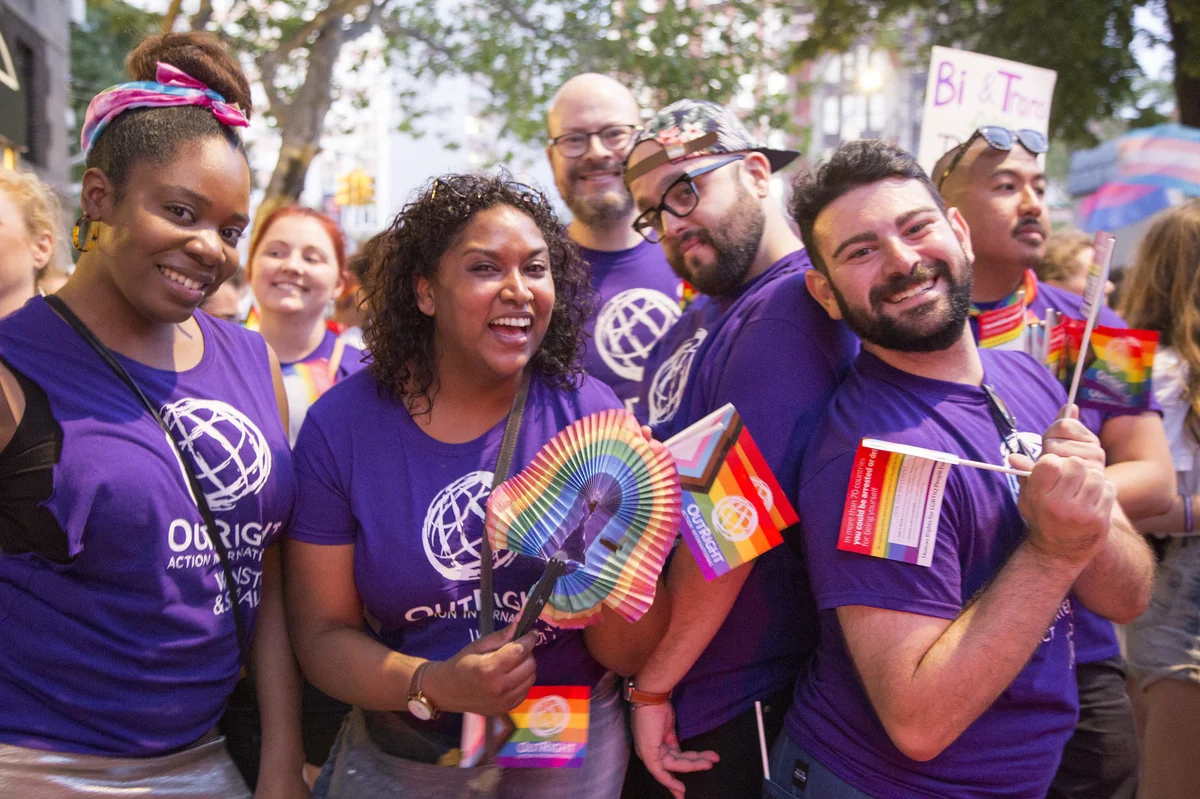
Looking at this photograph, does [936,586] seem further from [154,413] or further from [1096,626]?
[154,413]

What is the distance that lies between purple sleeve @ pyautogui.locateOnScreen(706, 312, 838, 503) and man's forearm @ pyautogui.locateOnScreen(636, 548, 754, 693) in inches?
11.3

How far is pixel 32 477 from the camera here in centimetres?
193

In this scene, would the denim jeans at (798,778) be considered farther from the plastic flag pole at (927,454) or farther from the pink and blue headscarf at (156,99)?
the pink and blue headscarf at (156,99)

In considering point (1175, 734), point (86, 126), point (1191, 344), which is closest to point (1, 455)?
point (86, 126)

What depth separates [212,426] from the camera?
2.21 meters

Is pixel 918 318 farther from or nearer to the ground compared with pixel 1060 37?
nearer to the ground

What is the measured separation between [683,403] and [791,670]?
2.46 feet

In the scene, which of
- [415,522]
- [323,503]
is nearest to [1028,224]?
[415,522]

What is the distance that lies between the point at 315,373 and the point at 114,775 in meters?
2.19

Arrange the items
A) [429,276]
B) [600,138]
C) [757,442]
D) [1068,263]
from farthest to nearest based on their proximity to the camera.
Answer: [1068,263] < [600,138] < [429,276] < [757,442]

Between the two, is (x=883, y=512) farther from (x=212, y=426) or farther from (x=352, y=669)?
(x=212, y=426)

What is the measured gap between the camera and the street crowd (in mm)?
2006

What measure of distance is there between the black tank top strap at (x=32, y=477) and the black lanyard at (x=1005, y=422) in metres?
1.94

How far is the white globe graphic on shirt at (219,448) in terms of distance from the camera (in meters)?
2.15
